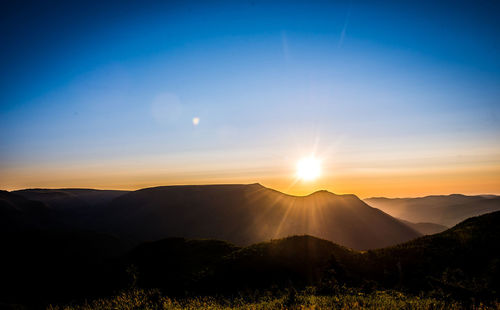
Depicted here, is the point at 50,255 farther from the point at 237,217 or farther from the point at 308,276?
the point at 237,217

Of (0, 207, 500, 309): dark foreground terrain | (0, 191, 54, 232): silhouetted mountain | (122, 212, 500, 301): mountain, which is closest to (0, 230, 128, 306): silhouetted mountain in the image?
(0, 207, 500, 309): dark foreground terrain

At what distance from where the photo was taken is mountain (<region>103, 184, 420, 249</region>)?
12325cm

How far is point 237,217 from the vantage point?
144 m

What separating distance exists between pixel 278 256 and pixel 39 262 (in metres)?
64.8

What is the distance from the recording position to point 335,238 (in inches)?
4525

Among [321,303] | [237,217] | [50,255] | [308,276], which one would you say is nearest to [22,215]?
[50,255]

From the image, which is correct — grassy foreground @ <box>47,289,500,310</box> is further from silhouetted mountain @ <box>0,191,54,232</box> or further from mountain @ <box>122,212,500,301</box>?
silhouetted mountain @ <box>0,191,54,232</box>

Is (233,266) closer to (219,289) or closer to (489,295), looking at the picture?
(219,289)

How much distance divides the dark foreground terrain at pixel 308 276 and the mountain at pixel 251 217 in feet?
313

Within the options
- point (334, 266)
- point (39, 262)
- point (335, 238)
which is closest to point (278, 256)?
point (334, 266)

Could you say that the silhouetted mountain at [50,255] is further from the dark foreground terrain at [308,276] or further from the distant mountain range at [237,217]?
the distant mountain range at [237,217]

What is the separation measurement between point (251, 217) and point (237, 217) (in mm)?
8123

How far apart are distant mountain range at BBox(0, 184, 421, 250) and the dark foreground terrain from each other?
9551 centimetres

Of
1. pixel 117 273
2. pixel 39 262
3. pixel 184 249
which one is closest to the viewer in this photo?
pixel 117 273
